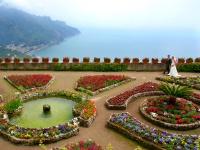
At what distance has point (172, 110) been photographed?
42.2ft

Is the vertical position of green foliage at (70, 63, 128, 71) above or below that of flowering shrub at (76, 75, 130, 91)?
above

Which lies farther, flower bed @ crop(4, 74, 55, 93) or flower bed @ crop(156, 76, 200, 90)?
flower bed @ crop(156, 76, 200, 90)

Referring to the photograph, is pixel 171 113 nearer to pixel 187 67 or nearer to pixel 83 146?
pixel 83 146

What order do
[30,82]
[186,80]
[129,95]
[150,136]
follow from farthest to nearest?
1. [186,80]
2. [30,82]
3. [129,95]
4. [150,136]

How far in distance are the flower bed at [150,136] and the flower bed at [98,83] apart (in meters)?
4.76

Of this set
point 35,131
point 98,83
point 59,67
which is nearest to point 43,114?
point 35,131

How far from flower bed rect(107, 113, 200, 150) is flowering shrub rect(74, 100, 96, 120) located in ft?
4.01

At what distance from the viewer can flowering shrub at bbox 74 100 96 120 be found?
12164mm

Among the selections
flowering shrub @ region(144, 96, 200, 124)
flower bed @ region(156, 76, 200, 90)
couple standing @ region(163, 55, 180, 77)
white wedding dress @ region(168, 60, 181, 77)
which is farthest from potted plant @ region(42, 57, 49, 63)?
white wedding dress @ region(168, 60, 181, 77)

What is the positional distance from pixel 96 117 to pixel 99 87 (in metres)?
4.10

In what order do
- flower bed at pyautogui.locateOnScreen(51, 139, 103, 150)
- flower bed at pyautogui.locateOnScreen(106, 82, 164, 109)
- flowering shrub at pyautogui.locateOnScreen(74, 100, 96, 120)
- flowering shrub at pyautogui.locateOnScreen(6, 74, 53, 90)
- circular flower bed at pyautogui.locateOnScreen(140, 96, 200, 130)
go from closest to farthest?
flower bed at pyautogui.locateOnScreen(51, 139, 103, 150) → circular flower bed at pyautogui.locateOnScreen(140, 96, 200, 130) → flowering shrub at pyautogui.locateOnScreen(74, 100, 96, 120) → flower bed at pyautogui.locateOnScreen(106, 82, 164, 109) → flowering shrub at pyautogui.locateOnScreen(6, 74, 53, 90)

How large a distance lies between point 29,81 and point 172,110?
1097 centimetres

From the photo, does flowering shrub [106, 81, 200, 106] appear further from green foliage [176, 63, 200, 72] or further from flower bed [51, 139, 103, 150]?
green foliage [176, 63, 200, 72]

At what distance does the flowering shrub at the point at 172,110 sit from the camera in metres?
12.0
